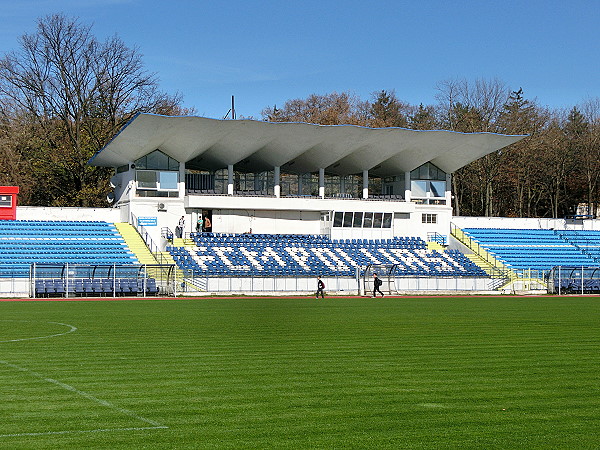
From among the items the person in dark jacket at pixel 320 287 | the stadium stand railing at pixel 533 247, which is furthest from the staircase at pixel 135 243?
the stadium stand railing at pixel 533 247

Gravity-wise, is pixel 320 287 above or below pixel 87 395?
above

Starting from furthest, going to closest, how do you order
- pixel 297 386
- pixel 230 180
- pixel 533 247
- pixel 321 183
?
pixel 533 247 < pixel 321 183 < pixel 230 180 < pixel 297 386

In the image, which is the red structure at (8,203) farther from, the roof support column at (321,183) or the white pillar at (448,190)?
the white pillar at (448,190)

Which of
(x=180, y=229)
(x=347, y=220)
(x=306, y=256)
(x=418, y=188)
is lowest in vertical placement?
(x=306, y=256)

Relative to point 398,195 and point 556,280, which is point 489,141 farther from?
point 556,280

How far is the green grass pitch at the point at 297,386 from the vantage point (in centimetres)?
985

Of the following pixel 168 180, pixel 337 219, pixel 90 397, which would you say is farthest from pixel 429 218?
pixel 90 397

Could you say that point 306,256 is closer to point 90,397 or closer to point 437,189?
point 437,189

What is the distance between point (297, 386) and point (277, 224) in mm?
48835

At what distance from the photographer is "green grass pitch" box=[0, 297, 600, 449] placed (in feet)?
32.3

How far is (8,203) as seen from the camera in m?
55.2

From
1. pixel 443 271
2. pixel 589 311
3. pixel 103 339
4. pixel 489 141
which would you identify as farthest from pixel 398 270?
pixel 103 339

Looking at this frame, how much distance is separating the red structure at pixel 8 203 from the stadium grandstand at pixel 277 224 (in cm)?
13

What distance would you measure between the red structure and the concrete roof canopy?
6.53 metres
